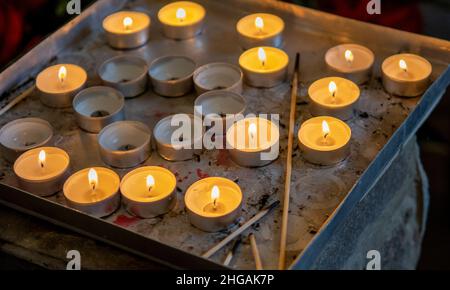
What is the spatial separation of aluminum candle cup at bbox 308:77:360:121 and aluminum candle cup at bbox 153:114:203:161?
28 centimetres

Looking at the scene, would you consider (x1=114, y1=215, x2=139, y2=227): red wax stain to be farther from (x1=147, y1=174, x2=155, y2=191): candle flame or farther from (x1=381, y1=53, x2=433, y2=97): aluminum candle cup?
(x1=381, y1=53, x2=433, y2=97): aluminum candle cup

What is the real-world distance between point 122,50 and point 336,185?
75cm

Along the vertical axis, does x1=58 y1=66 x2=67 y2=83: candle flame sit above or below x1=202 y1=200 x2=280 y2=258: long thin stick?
above

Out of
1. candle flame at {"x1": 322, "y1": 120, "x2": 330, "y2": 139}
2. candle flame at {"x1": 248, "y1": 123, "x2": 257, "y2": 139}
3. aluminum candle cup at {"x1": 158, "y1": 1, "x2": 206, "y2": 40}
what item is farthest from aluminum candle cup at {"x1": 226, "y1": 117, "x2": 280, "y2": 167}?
aluminum candle cup at {"x1": 158, "y1": 1, "x2": 206, "y2": 40}

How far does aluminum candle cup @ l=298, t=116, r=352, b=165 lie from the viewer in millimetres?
1641

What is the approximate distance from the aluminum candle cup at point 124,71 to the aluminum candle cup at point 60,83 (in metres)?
0.06

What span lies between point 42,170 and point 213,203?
390 mm

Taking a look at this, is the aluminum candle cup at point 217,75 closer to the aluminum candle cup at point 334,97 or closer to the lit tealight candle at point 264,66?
the lit tealight candle at point 264,66

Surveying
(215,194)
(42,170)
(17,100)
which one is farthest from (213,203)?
(17,100)

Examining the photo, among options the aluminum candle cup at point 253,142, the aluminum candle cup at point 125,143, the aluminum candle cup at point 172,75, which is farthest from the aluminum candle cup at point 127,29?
the aluminum candle cup at point 253,142

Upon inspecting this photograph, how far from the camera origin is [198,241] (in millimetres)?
1496

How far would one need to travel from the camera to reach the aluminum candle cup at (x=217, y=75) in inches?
→ 74.8

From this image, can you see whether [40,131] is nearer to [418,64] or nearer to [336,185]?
[336,185]
